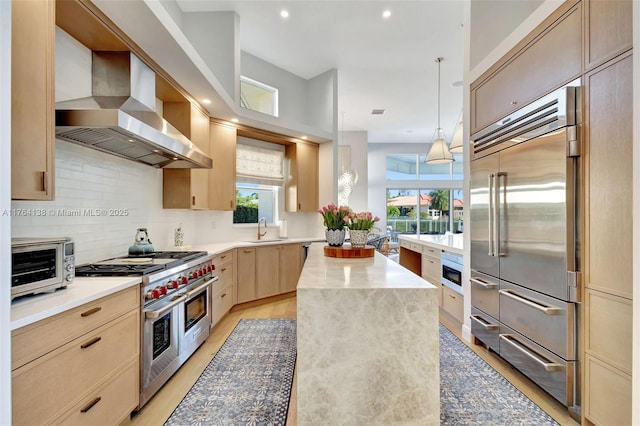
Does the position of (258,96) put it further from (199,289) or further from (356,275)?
(356,275)

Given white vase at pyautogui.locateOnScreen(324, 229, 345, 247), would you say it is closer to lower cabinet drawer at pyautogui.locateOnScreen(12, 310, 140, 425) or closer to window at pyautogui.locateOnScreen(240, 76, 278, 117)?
lower cabinet drawer at pyautogui.locateOnScreen(12, 310, 140, 425)

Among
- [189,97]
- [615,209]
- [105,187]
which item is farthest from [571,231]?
[189,97]

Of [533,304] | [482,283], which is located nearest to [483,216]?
[482,283]

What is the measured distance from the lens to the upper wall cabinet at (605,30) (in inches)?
60.6

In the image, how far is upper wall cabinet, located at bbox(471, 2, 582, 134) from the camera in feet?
6.08

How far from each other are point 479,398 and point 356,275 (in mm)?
1238

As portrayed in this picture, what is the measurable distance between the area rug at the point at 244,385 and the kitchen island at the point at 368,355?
515mm

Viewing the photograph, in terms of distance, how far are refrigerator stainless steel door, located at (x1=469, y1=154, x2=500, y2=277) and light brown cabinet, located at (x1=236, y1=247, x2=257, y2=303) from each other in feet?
8.67

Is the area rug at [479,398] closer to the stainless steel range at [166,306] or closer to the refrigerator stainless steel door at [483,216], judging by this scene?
the refrigerator stainless steel door at [483,216]

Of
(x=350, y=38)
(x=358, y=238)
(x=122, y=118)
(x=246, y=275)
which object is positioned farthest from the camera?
(x=350, y=38)

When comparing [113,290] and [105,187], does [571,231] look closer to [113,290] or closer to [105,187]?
[113,290]

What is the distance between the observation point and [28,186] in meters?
1.35

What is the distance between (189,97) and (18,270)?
2.49 metres

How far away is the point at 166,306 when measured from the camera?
214 cm
